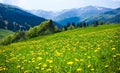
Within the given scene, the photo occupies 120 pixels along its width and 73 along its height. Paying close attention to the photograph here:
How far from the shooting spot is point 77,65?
29.6 feet

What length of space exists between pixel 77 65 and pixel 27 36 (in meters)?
88.8

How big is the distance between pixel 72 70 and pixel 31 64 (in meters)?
2.77

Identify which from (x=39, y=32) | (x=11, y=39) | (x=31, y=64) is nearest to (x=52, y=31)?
(x=39, y=32)

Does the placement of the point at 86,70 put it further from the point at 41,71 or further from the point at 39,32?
the point at 39,32

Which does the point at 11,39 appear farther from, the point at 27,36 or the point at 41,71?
the point at 41,71

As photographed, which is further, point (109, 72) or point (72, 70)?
point (72, 70)

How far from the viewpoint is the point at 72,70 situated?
845 cm

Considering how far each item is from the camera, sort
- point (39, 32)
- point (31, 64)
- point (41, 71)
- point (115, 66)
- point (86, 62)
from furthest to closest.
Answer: point (39, 32), point (31, 64), point (86, 62), point (41, 71), point (115, 66)

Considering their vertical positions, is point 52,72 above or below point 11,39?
above

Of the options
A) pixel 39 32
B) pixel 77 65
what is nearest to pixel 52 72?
pixel 77 65

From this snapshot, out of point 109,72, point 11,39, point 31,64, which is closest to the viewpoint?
point 109,72

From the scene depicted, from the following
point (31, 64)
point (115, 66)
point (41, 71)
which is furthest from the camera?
point (31, 64)

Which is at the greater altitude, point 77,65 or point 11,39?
point 77,65

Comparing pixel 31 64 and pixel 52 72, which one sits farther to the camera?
pixel 31 64
